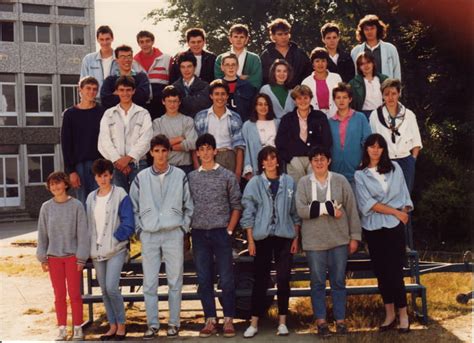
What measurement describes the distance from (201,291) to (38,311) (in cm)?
296

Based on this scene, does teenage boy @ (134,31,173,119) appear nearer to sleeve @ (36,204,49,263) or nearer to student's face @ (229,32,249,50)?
student's face @ (229,32,249,50)

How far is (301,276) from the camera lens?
7285mm

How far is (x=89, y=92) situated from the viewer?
7316mm

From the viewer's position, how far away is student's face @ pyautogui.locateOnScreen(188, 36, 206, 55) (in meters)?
8.23

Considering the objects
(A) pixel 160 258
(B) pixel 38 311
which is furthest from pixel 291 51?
(B) pixel 38 311

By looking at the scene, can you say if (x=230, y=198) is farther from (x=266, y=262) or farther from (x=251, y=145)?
(x=251, y=145)

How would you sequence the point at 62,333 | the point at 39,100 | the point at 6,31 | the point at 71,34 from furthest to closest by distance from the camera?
the point at 71,34, the point at 39,100, the point at 6,31, the point at 62,333

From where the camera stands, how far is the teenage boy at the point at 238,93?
25.2 ft

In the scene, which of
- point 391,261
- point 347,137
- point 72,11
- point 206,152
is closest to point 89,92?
point 206,152

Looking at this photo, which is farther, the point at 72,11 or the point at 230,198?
the point at 72,11

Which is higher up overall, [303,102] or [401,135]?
[303,102]

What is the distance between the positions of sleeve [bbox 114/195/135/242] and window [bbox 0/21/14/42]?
30.2 meters

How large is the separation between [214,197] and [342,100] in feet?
5.71

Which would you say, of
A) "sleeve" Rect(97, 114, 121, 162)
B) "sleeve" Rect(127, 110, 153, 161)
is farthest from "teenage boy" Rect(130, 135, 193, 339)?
"sleeve" Rect(97, 114, 121, 162)
